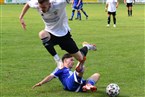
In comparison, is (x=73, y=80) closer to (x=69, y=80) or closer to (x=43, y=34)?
(x=69, y=80)

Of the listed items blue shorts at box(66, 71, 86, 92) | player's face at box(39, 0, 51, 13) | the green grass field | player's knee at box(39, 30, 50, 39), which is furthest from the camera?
the green grass field

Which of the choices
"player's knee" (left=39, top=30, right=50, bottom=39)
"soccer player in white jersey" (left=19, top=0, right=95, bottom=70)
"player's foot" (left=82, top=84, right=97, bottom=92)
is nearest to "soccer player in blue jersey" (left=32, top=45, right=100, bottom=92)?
"player's foot" (left=82, top=84, right=97, bottom=92)

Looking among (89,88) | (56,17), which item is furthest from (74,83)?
(56,17)

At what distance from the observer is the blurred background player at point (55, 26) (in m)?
8.00

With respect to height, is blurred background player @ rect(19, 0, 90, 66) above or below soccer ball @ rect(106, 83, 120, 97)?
above

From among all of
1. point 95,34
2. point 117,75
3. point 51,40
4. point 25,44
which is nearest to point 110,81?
point 117,75

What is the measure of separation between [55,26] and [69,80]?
3.77 ft

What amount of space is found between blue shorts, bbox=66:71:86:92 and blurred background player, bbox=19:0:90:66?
374 mm

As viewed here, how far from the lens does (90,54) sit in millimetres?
13992

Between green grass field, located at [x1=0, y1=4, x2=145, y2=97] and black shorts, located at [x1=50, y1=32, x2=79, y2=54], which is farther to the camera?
green grass field, located at [x1=0, y1=4, x2=145, y2=97]

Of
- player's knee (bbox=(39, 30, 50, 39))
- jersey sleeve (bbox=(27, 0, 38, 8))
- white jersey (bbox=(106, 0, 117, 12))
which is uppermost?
jersey sleeve (bbox=(27, 0, 38, 8))

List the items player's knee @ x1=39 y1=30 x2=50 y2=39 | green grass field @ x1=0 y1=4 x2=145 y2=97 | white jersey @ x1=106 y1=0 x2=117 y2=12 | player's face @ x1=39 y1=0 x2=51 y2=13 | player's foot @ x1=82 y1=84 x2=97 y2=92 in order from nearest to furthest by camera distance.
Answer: player's face @ x1=39 y1=0 x2=51 y2=13 → player's knee @ x1=39 y1=30 x2=50 y2=39 → player's foot @ x1=82 y1=84 x2=97 y2=92 → green grass field @ x1=0 y1=4 x2=145 y2=97 → white jersey @ x1=106 y1=0 x2=117 y2=12

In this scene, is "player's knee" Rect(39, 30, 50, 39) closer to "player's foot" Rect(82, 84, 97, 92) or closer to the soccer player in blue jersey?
the soccer player in blue jersey

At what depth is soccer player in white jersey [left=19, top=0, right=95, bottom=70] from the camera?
800 cm
